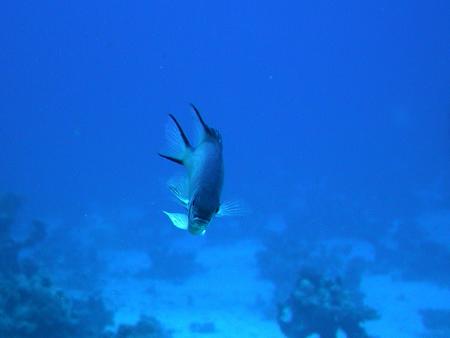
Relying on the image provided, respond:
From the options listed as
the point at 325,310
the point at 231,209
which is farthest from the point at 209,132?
the point at 325,310

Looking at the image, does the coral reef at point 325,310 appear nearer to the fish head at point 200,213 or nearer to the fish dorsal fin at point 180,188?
the fish dorsal fin at point 180,188

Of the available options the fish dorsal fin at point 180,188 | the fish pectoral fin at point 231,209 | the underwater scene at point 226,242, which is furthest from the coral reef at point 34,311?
the fish pectoral fin at point 231,209

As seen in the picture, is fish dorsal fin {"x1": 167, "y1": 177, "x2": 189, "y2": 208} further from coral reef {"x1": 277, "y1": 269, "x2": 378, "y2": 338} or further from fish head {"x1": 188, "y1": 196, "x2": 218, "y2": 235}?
coral reef {"x1": 277, "y1": 269, "x2": 378, "y2": 338}

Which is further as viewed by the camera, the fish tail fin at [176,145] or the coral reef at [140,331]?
the coral reef at [140,331]

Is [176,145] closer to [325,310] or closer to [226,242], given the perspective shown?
[325,310]

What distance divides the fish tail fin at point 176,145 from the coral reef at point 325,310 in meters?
9.57

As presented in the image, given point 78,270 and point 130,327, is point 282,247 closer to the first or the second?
point 78,270

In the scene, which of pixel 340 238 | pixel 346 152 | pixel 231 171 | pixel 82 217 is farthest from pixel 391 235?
pixel 346 152

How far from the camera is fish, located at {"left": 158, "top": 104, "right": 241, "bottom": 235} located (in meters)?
1.47

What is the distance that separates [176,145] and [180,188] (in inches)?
7.3

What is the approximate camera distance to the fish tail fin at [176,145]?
67.5 inches

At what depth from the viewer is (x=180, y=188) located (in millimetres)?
1698

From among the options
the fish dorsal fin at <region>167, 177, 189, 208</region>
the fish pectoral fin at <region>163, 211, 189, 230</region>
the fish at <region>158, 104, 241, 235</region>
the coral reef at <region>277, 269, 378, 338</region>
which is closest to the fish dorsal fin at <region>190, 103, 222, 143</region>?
the fish at <region>158, 104, 241, 235</region>

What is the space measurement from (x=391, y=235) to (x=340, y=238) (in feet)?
9.20
